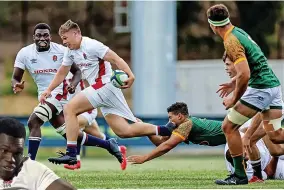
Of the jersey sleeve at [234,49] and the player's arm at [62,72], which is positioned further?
the player's arm at [62,72]

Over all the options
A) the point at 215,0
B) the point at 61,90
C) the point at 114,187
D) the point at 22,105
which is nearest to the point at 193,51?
the point at 215,0

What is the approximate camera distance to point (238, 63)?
488 inches

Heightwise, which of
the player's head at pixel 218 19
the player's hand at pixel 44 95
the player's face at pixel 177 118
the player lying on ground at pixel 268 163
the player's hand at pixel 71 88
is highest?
the player's head at pixel 218 19

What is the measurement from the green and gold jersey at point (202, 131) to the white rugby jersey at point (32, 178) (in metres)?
6.89

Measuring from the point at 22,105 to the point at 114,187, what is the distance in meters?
30.2

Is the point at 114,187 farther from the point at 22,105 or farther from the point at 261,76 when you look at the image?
the point at 22,105

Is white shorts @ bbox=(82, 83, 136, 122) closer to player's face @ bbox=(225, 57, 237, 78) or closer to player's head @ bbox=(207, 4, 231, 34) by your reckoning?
player's face @ bbox=(225, 57, 237, 78)

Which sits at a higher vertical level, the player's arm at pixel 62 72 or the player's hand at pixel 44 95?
the player's arm at pixel 62 72

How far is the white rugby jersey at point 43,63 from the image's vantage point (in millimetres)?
16047

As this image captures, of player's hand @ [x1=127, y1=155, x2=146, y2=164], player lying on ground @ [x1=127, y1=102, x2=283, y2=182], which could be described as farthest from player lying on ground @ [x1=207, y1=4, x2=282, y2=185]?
player lying on ground @ [x1=127, y1=102, x2=283, y2=182]

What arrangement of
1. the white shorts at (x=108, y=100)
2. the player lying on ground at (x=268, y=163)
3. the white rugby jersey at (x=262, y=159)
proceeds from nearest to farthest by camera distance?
the white rugby jersey at (x=262, y=159) < the player lying on ground at (x=268, y=163) < the white shorts at (x=108, y=100)

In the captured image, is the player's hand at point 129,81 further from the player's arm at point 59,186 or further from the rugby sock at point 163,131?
the player's arm at point 59,186

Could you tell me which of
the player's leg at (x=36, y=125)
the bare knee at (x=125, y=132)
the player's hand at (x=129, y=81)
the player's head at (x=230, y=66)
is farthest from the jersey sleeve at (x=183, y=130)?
the player's leg at (x=36, y=125)

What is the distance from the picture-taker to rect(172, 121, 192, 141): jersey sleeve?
1463 centimetres
